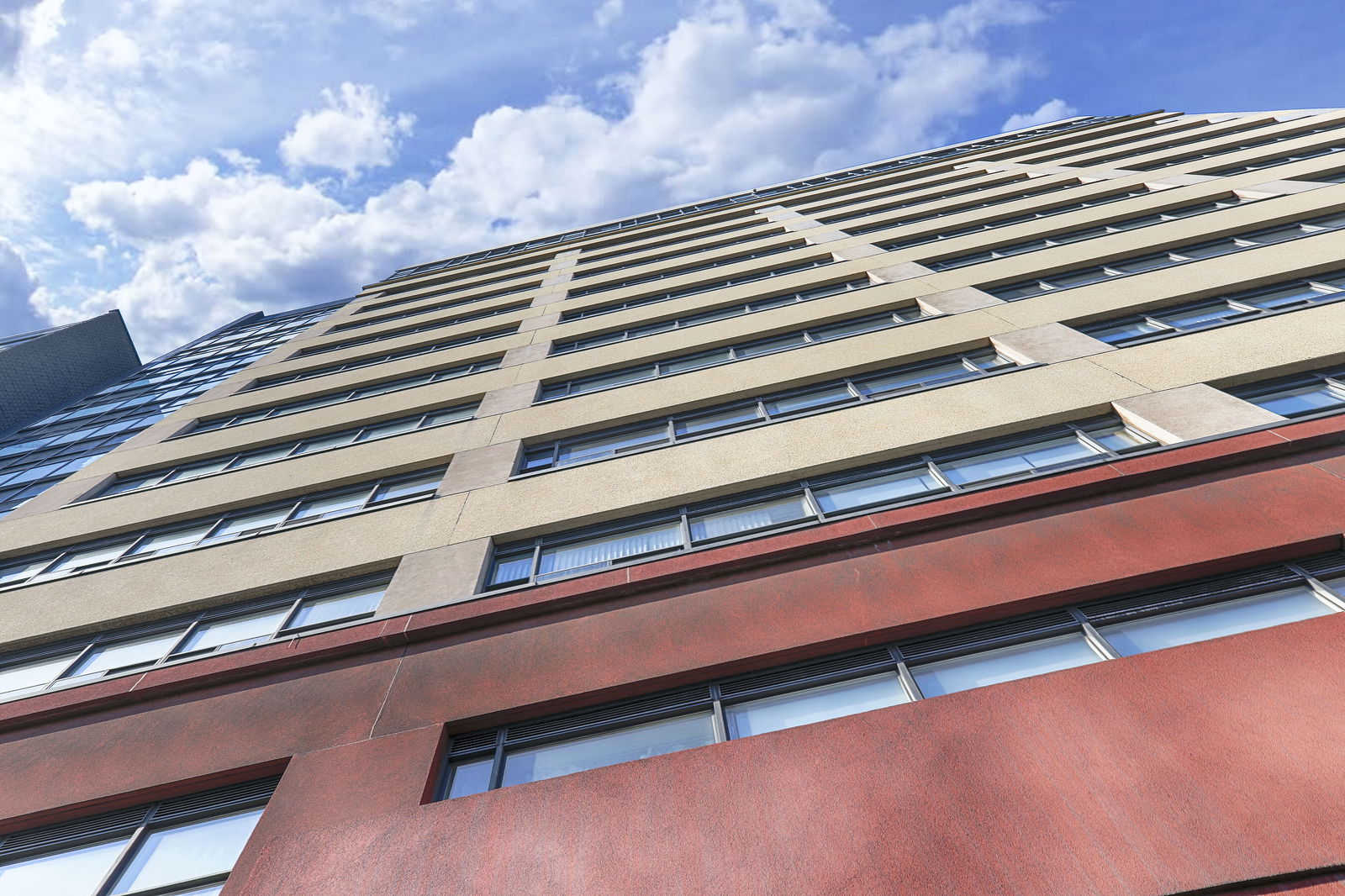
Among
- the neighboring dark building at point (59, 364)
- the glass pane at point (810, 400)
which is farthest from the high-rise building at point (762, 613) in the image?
the neighboring dark building at point (59, 364)

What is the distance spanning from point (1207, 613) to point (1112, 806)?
3000 mm

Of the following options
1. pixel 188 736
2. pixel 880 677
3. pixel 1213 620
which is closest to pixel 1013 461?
pixel 1213 620

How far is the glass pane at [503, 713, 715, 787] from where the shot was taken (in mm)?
6758

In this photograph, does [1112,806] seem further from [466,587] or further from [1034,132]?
[1034,132]

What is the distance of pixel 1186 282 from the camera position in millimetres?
13070

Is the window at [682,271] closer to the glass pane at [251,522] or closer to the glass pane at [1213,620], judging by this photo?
the glass pane at [251,522]

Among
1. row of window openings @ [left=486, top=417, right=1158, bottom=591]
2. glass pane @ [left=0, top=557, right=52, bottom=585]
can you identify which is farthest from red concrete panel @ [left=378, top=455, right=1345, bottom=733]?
glass pane @ [left=0, top=557, right=52, bottom=585]

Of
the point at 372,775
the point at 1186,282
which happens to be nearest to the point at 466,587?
Result: the point at 372,775

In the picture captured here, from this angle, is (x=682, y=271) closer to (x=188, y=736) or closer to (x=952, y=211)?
(x=952, y=211)

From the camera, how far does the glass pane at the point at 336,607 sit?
32.0ft

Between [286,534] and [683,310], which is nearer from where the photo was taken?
[286,534]

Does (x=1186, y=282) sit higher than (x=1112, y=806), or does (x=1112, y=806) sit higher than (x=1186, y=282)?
(x=1186, y=282)

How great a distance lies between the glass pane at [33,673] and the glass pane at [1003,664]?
38.3 ft

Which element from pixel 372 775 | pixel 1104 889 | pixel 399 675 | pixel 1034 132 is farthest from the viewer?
pixel 1034 132
